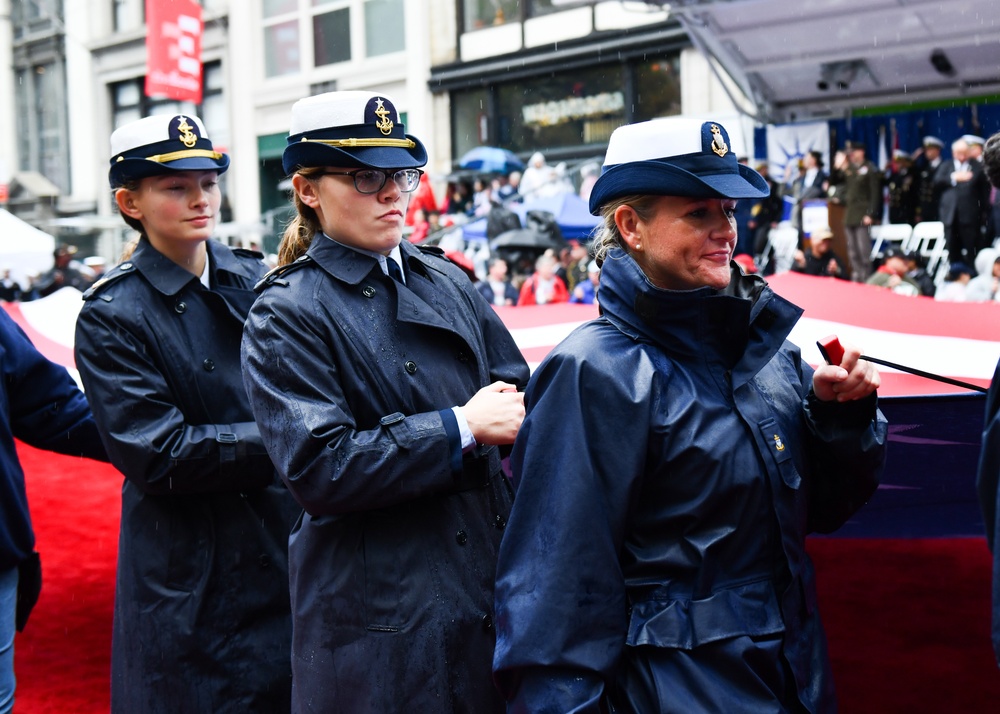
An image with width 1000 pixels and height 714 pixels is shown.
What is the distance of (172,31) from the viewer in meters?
18.9

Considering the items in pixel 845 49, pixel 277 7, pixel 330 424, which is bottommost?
pixel 330 424

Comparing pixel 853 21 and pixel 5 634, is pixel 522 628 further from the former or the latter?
pixel 853 21

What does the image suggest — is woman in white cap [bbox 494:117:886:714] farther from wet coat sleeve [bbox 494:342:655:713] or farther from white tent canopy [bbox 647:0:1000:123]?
white tent canopy [bbox 647:0:1000:123]

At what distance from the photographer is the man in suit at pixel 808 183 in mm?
10727

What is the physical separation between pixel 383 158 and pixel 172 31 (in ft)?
58.8

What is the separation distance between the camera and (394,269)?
8.38 feet

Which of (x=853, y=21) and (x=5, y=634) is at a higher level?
(x=853, y=21)

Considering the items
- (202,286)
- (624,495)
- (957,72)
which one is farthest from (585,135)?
(624,495)

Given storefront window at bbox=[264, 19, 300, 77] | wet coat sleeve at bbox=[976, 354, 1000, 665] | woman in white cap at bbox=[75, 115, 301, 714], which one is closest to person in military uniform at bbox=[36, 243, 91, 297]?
storefront window at bbox=[264, 19, 300, 77]

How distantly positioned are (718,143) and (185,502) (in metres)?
1.81

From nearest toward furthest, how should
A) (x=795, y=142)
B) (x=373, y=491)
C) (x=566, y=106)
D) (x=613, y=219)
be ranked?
(x=613, y=219) → (x=373, y=491) → (x=795, y=142) → (x=566, y=106)

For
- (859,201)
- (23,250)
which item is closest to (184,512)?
(859,201)

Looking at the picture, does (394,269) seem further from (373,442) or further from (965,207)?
(965,207)

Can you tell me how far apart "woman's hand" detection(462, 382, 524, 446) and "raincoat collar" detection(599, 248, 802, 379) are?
409 millimetres
